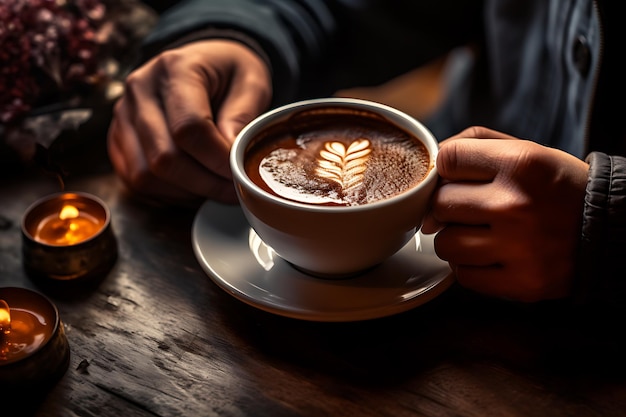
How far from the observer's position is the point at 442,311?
2.93 feet

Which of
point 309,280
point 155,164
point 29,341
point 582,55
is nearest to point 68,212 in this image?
point 155,164

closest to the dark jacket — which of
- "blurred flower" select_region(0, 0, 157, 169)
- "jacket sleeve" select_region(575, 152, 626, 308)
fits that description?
"jacket sleeve" select_region(575, 152, 626, 308)

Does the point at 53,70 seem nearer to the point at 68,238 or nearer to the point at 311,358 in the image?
the point at 68,238

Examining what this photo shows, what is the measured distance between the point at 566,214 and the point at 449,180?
0.49 ft

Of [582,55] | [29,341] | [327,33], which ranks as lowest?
→ [29,341]

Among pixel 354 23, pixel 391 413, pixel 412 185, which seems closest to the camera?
pixel 391 413

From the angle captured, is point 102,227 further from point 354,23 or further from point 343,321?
point 354,23

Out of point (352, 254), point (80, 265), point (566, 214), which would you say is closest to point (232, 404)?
point (352, 254)

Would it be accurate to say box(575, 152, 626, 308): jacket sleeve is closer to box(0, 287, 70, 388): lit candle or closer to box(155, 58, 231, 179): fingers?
box(155, 58, 231, 179): fingers

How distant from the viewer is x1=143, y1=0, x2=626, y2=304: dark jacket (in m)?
0.83

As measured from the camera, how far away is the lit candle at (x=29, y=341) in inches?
29.8

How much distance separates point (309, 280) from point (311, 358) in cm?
11

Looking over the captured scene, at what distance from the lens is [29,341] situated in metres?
0.81

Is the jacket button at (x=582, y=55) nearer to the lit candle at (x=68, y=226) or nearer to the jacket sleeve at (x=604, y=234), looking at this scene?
the jacket sleeve at (x=604, y=234)
